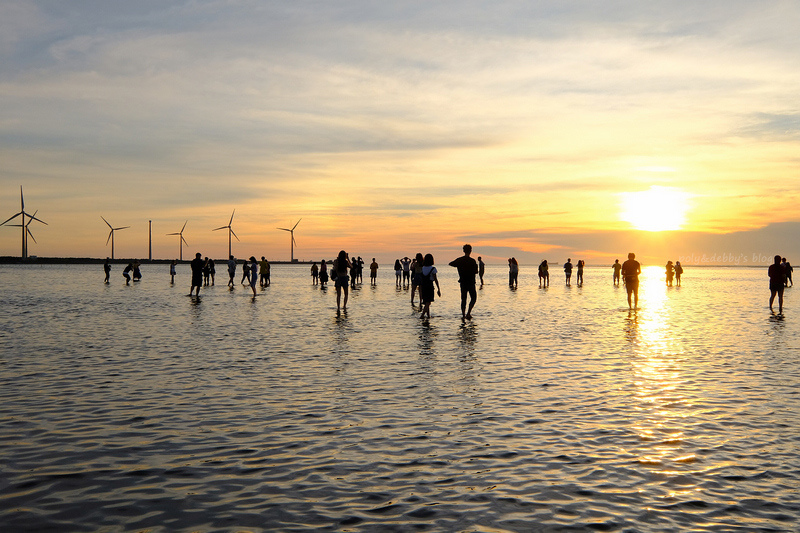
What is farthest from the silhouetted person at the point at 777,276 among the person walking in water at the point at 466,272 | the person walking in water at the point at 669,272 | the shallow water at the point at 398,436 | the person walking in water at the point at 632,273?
the person walking in water at the point at 669,272

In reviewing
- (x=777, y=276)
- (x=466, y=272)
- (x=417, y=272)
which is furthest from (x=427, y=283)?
(x=777, y=276)

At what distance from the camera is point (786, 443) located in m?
6.57

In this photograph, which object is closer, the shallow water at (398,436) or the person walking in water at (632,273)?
the shallow water at (398,436)

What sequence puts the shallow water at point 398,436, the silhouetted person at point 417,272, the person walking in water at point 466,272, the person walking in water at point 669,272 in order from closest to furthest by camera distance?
the shallow water at point 398,436 < the person walking in water at point 466,272 < the silhouetted person at point 417,272 < the person walking in water at point 669,272

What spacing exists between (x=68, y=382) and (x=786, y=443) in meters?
9.60

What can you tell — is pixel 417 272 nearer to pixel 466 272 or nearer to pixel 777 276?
pixel 466 272

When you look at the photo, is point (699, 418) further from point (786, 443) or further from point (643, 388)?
point (643, 388)

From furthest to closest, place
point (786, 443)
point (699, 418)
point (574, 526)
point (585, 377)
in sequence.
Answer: point (585, 377) < point (699, 418) < point (786, 443) < point (574, 526)

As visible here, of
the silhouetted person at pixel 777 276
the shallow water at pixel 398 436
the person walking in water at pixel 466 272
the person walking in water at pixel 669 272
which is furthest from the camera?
the person walking in water at pixel 669 272

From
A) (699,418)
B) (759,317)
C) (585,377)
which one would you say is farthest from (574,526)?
(759,317)

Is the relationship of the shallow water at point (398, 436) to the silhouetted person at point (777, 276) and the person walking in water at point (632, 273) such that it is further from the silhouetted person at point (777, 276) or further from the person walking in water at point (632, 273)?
the person walking in water at point (632, 273)

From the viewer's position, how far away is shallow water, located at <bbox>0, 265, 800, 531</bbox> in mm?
4754

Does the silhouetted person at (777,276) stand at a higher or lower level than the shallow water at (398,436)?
higher

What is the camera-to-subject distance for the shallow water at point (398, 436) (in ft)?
15.6
